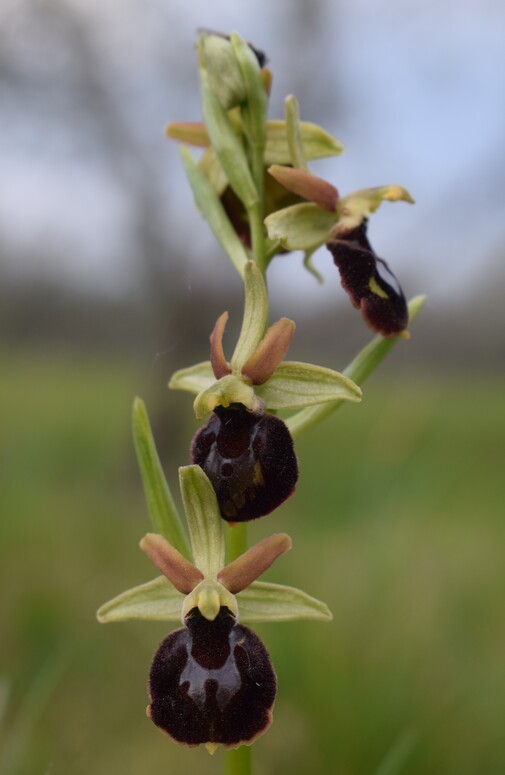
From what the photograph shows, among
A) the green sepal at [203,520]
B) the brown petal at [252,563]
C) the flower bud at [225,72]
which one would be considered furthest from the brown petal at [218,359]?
the flower bud at [225,72]

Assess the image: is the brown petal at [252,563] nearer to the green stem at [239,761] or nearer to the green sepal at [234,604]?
the green sepal at [234,604]

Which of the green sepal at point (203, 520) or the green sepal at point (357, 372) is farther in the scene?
the green sepal at point (357, 372)

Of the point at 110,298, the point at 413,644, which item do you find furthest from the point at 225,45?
the point at 110,298

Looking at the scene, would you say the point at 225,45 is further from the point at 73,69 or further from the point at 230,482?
the point at 73,69

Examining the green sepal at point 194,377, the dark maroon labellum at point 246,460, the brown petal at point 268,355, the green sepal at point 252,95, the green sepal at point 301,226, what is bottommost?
the green sepal at point 194,377

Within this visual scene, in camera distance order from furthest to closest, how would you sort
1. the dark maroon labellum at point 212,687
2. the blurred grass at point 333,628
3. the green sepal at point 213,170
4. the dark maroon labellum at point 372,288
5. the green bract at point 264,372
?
the blurred grass at point 333,628 < the green sepal at point 213,170 < the dark maroon labellum at point 372,288 < the green bract at point 264,372 < the dark maroon labellum at point 212,687

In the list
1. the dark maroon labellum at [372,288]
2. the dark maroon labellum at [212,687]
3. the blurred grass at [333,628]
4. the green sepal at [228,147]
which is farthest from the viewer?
the blurred grass at [333,628]
